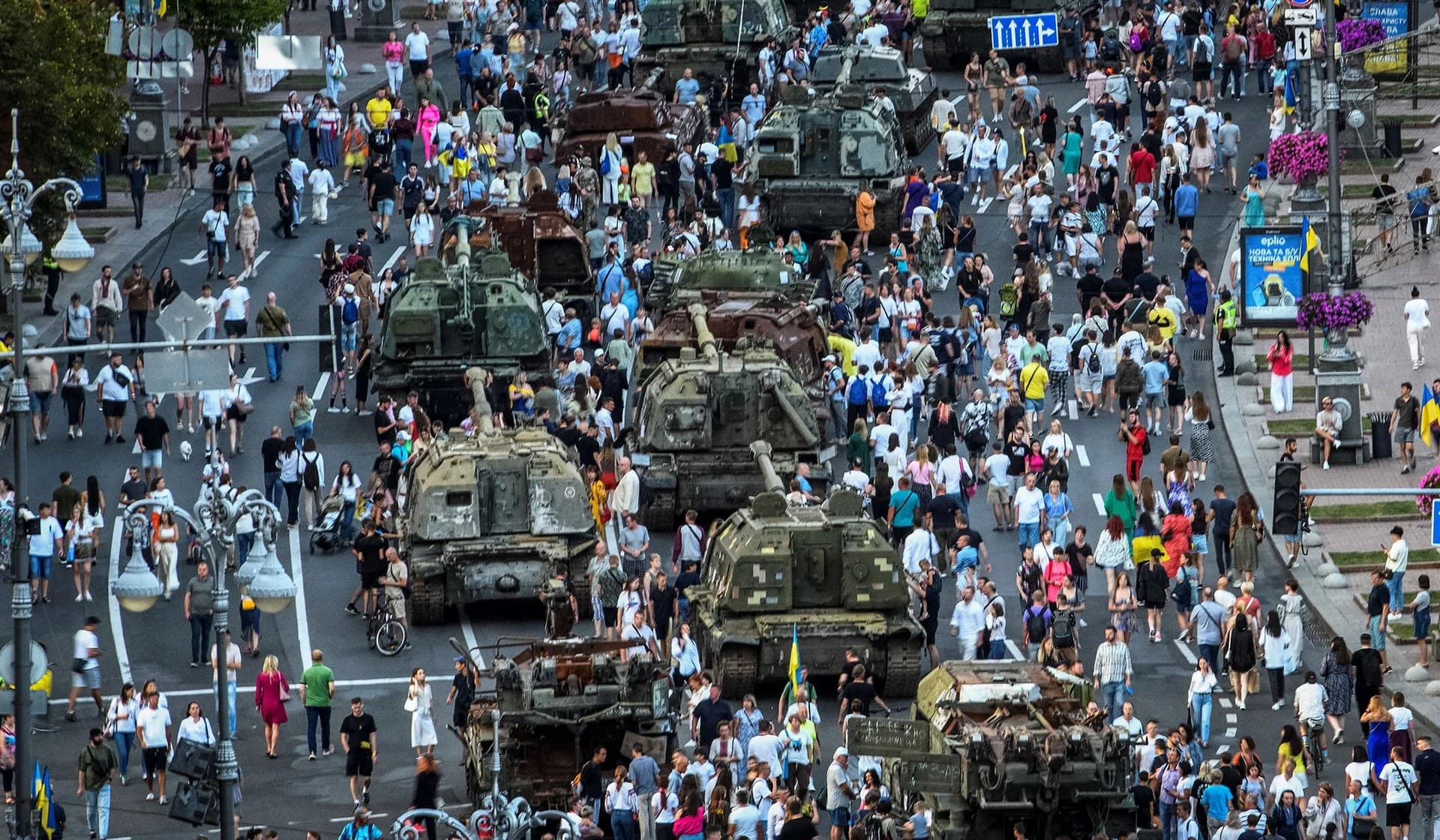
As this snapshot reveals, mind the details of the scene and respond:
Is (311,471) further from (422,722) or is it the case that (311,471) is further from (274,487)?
(422,722)

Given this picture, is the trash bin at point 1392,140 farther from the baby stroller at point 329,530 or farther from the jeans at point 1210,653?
the baby stroller at point 329,530

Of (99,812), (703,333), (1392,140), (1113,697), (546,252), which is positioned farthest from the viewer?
(1392,140)

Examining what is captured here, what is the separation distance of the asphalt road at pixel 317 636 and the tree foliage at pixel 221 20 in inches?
451

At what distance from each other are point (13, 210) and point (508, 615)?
13.2 metres

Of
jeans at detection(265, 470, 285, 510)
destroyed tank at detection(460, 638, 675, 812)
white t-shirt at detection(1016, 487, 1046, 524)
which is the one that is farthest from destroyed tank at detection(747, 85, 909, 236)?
destroyed tank at detection(460, 638, 675, 812)

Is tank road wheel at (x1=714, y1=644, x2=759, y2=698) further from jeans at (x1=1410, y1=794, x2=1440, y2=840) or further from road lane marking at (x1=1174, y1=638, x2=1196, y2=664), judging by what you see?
jeans at (x1=1410, y1=794, x2=1440, y2=840)

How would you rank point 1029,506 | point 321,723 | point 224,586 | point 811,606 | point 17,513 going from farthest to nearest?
point 1029,506, point 811,606, point 321,723, point 17,513, point 224,586

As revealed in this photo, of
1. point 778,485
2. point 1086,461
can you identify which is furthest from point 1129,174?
point 778,485

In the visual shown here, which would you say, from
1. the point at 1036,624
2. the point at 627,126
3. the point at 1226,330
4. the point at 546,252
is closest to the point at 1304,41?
the point at 1226,330

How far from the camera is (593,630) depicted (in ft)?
137

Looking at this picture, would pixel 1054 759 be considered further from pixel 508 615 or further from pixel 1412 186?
pixel 1412 186

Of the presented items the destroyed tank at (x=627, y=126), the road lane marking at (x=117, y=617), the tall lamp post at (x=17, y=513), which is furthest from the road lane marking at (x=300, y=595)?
the destroyed tank at (x=627, y=126)

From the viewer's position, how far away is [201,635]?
41.1 m

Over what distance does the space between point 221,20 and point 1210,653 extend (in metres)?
34.1
